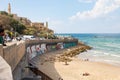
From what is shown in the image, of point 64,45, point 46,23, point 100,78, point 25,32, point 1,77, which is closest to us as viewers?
point 1,77

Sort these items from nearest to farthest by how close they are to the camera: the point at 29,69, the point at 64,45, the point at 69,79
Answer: the point at 29,69
the point at 69,79
the point at 64,45

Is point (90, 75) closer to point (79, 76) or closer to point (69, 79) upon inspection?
point (79, 76)

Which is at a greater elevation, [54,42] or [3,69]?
[3,69]

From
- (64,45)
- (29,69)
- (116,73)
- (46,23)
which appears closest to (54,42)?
(64,45)

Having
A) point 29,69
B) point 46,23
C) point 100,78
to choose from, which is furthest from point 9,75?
point 46,23

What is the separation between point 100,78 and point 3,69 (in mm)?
23892

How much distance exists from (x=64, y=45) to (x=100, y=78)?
131 feet

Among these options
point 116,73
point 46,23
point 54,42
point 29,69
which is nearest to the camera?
point 29,69

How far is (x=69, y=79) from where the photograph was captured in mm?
22906

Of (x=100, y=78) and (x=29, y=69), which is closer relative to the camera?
(x=29, y=69)

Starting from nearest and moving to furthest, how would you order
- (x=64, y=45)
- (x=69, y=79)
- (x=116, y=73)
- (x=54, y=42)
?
1. (x=69, y=79)
2. (x=116, y=73)
3. (x=54, y=42)
4. (x=64, y=45)

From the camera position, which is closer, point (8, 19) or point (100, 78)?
point (100, 78)

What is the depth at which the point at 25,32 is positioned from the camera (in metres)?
70.6

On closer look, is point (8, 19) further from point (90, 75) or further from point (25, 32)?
point (90, 75)
